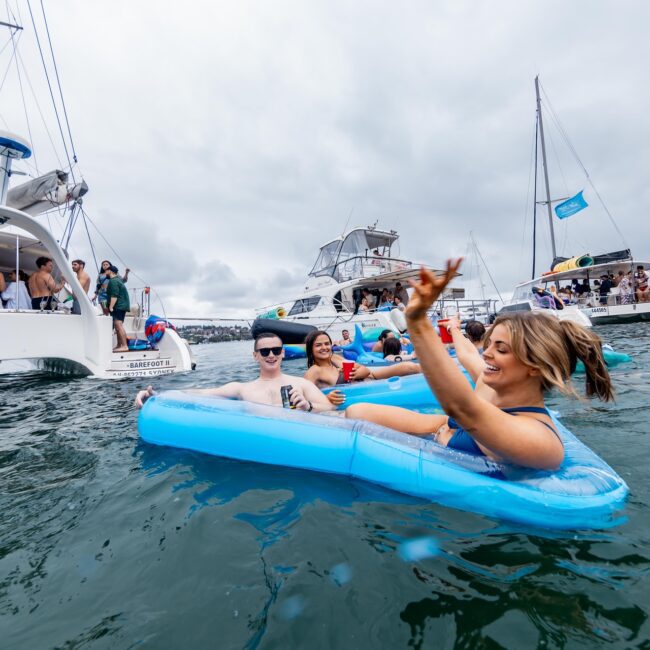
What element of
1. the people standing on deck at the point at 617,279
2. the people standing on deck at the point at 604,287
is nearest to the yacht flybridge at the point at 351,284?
the people standing on deck at the point at 604,287

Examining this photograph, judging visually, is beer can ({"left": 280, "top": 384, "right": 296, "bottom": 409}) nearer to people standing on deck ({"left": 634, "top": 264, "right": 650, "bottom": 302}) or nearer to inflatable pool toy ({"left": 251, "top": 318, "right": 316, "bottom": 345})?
inflatable pool toy ({"left": 251, "top": 318, "right": 316, "bottom": 345})

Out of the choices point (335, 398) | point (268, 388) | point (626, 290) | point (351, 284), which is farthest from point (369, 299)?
point (268, 388)

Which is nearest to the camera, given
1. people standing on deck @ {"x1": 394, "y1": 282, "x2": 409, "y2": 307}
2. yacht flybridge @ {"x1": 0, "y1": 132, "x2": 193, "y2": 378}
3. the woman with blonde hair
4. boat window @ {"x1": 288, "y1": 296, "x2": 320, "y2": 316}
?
the woman with blonde hair

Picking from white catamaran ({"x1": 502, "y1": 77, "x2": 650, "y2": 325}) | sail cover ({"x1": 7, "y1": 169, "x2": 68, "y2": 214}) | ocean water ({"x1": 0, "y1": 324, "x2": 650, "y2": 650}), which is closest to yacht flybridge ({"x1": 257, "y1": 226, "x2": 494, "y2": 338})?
white catamaran ({"x1": 502, "y1": 77, "x2": 650, "y2": 325})

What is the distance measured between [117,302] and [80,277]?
0.98 metres

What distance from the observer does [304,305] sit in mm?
17328

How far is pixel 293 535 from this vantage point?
1.85m

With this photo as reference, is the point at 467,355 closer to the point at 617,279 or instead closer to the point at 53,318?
the point at 53,318

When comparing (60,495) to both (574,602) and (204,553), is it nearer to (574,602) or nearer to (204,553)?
(204,553)

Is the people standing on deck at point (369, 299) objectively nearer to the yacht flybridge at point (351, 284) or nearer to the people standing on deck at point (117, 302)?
the yacht flybridge at point (351, 284)

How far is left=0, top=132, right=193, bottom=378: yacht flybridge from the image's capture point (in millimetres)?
6801

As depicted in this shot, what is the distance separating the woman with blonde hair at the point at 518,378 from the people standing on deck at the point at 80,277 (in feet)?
27.9

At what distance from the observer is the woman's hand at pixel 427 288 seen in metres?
1.26

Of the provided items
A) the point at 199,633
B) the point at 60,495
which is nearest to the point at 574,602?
the point at 199,633
